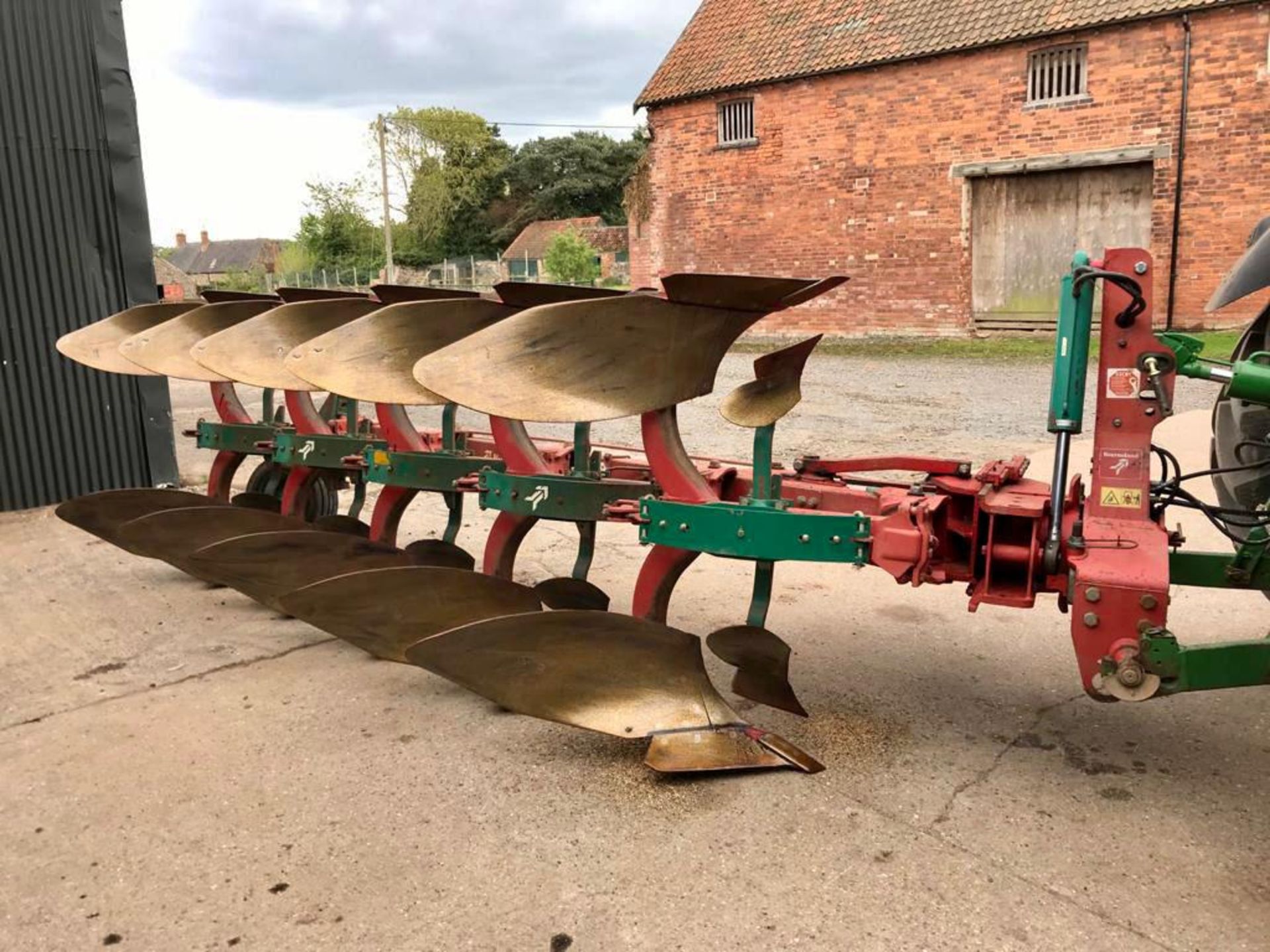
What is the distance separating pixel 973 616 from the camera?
4.47m

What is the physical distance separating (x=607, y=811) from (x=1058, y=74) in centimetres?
1525

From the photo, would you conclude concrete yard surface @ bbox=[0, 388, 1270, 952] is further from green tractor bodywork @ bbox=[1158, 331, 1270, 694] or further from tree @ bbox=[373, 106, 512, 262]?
tree @ bbox=[373, 106, 512, 262]

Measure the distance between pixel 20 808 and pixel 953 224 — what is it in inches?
616

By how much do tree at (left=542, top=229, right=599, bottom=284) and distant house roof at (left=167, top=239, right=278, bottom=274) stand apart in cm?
4353

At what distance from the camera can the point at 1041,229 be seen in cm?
1581

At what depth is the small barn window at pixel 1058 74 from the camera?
14812 mm

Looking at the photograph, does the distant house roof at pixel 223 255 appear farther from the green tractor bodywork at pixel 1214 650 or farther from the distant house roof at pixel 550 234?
the green tractor bodywork at pixel 1214 650

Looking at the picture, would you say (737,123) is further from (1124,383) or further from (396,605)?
(1124,383)

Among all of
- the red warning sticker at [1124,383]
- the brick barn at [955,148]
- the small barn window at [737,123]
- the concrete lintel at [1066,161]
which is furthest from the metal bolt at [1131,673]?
the small barn window at [737,123]

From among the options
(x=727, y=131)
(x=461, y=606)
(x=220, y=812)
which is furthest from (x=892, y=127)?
(x=220, y=812)

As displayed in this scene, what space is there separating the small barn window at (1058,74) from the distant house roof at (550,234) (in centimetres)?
3432

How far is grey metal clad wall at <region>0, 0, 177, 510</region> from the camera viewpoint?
21.7 ft

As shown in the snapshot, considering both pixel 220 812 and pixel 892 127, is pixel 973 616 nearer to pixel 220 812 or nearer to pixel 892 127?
pixel 220 812

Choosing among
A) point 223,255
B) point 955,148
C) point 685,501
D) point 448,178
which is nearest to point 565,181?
point 448,178
